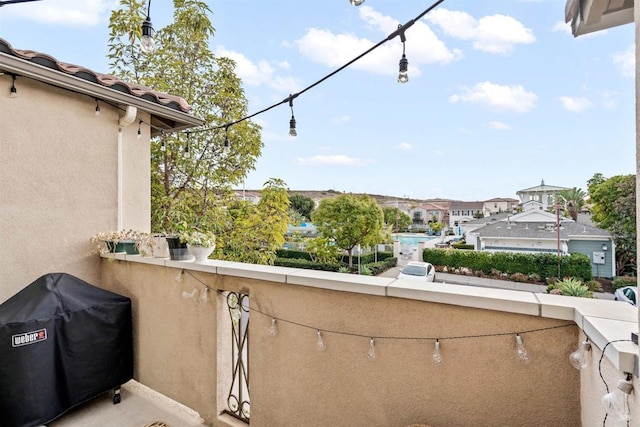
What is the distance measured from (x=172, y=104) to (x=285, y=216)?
98.1 inches

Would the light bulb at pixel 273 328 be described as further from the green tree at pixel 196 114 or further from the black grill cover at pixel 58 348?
the green tree at pixel 196 114

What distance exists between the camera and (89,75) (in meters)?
2.64

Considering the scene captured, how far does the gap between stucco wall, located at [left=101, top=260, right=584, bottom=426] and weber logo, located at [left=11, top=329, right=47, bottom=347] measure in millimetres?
709

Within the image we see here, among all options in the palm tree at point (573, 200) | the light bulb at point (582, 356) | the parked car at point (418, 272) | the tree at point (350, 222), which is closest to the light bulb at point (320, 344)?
the light bulb at point (582, 356)

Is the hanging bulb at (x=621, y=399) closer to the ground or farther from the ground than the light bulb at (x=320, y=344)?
farther from the ground

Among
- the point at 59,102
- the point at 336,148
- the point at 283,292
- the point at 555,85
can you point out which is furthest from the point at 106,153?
the point at 336,148

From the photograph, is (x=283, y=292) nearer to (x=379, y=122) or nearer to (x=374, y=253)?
(x=374, y=253)

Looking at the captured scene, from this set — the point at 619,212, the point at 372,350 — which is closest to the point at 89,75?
the point at 372,350

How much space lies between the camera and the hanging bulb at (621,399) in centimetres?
72

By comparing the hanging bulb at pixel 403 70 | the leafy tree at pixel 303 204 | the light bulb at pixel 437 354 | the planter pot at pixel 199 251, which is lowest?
the light bulb at pixel 437 354

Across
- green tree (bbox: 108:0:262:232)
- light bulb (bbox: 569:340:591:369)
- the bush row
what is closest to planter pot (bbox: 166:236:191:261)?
light bulb (bbox: 569:340:591:369)

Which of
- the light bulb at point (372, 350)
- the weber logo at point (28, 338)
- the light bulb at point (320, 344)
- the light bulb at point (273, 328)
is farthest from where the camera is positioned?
the weber logo at point (28, 338)

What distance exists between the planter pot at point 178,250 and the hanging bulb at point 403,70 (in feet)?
6.36

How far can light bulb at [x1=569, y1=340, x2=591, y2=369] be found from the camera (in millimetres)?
954
